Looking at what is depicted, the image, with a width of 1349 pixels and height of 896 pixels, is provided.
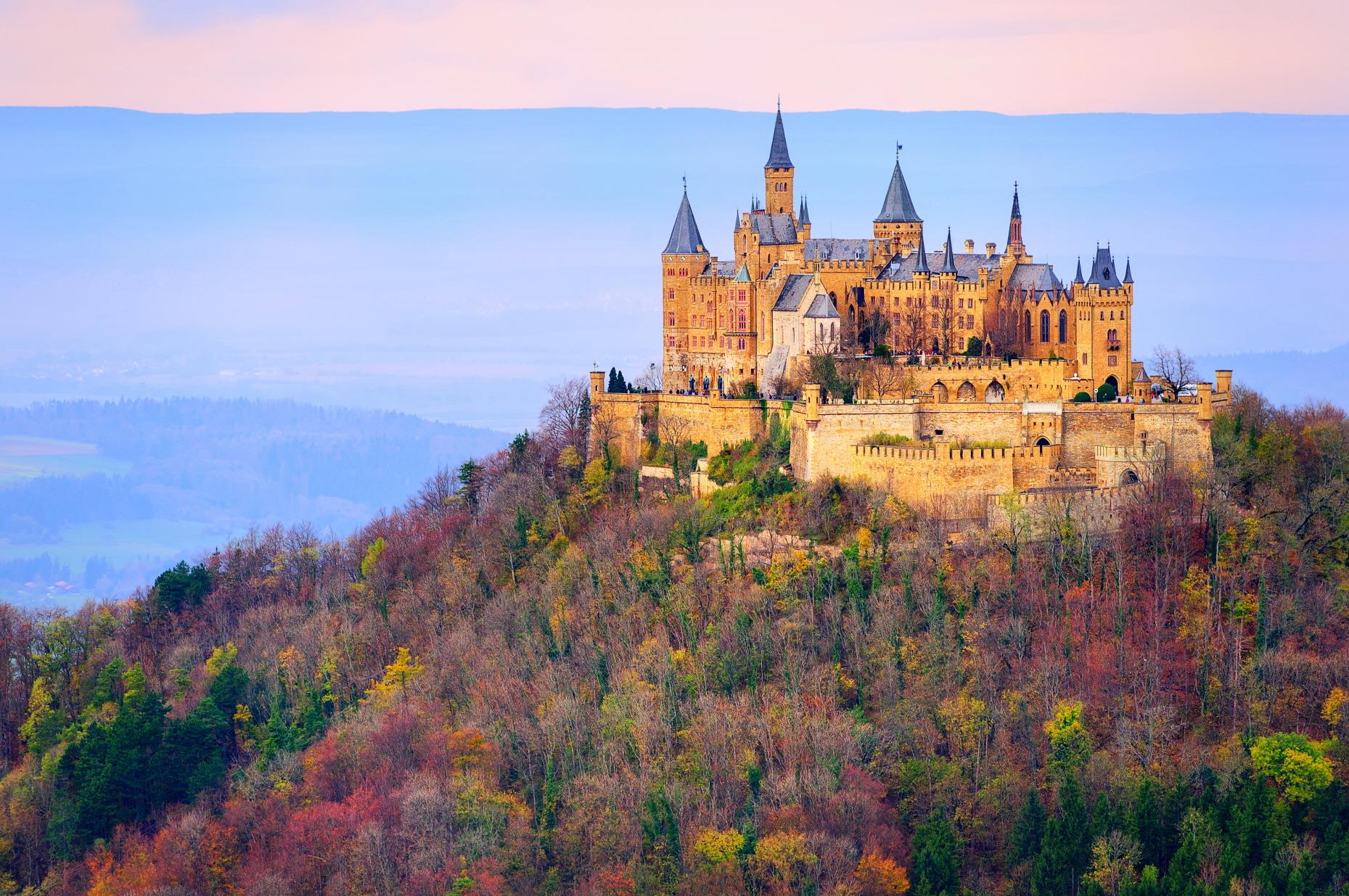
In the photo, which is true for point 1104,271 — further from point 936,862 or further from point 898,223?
point 936,862

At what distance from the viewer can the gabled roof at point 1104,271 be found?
7325 cm

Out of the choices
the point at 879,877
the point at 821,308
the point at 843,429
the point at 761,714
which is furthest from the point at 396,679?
the point at 879,877

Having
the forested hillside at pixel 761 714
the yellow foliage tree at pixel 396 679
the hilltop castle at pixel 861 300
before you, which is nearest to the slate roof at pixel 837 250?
the hilltop castle at pixel 861 300

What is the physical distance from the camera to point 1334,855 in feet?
175

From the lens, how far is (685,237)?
260 ft

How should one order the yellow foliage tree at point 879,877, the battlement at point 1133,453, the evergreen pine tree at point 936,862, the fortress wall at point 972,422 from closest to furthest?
the yellow foliage tree at point 879,877
the evergreen pine tree at point 936,862
the battlement at point 1133,453
the fortress wall at point 972,422

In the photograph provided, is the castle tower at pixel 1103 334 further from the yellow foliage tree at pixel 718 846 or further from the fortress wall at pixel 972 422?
the yellow foliage tree at pixel 718 846

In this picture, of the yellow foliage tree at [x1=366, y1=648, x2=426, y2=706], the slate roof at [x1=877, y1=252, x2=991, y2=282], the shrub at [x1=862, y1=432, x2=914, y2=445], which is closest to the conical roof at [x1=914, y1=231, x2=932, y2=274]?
the slate roof at [x1=877, y1=252, x2=991, y2=282]

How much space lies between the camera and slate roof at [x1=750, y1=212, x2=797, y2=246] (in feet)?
254

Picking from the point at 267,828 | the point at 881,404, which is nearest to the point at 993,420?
the point at 881,404

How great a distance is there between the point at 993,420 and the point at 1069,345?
232 inches

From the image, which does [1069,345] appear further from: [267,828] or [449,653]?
[267,828]

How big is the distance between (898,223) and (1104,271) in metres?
7.92

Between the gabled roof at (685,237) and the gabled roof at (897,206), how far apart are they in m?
6.25
